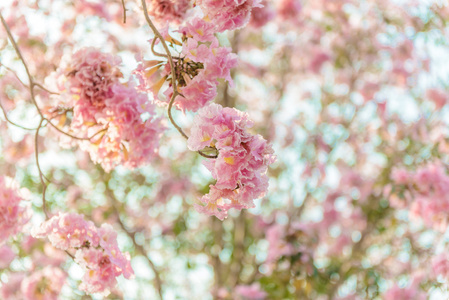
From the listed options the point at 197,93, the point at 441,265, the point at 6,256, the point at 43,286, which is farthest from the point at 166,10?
the point at 441,265

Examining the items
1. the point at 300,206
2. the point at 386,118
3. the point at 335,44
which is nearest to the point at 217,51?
the point at 300,206

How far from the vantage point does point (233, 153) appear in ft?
4.09

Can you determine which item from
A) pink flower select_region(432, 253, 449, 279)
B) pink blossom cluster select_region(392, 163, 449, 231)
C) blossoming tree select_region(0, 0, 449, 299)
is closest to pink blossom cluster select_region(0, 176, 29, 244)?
blossoming tree select_region(0, 0, 449, 299)

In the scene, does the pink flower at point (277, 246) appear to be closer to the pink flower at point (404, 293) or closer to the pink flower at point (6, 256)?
the pink flower at point (404, 293)

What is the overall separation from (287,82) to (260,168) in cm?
424

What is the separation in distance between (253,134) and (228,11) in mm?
1362

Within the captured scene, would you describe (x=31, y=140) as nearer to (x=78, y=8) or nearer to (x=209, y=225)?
(x=78, y=8)

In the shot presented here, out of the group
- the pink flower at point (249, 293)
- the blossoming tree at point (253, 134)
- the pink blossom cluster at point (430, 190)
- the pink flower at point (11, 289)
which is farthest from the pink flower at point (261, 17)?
the pink flower at point (11, 289)

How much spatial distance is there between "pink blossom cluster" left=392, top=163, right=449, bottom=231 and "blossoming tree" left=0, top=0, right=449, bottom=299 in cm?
1

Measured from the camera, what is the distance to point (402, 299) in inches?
155

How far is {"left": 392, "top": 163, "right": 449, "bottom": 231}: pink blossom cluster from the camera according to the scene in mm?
3564

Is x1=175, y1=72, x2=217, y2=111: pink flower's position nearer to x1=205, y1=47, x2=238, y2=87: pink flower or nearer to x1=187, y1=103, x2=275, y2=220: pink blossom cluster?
x1=205, y1=47, x2=238, y2=87: pink flower

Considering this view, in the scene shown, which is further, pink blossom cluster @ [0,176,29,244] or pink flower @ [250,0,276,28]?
pink flower @ [250,0,276,28]

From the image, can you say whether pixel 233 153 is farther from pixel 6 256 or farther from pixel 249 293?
pixel 6 256
